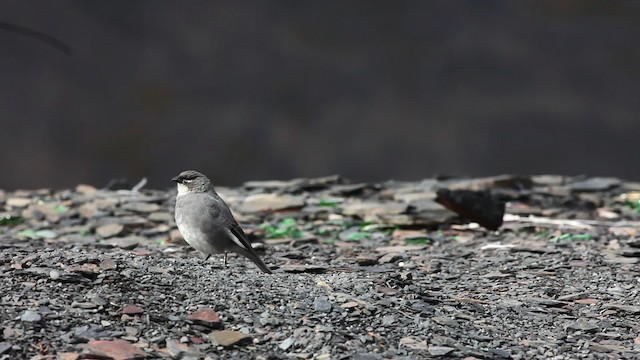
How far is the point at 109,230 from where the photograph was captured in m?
6.59

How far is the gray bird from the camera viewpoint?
455 centimetres

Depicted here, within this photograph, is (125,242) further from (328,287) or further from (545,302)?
(545,302)

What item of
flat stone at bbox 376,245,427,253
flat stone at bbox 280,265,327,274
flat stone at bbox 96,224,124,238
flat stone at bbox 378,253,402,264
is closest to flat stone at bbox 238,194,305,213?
flat stone at bbox 96,224,124,238

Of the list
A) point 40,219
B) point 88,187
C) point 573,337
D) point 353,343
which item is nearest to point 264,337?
point 353,343

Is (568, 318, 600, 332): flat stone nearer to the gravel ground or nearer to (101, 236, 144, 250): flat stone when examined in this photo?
the gravel ground

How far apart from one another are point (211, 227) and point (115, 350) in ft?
4.49

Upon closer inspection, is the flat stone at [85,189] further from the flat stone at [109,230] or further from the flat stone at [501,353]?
the flat stone at [501,353]

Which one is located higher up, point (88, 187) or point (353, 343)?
point (88, 187)

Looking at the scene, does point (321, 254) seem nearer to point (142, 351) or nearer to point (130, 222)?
point (130, 222)

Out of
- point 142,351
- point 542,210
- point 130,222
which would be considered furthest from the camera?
point 542,210

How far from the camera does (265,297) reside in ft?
12.9

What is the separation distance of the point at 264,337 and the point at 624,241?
11.6 ft

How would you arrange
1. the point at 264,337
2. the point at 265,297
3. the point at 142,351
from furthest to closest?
the point at 265,297 < the point at 264,337 < the point at 142,351

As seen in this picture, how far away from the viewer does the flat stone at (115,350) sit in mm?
3203
